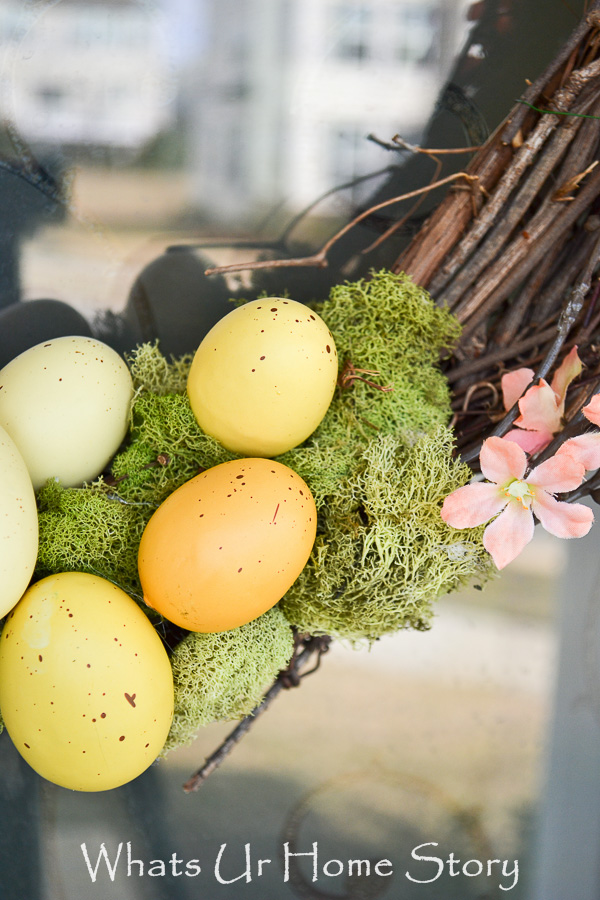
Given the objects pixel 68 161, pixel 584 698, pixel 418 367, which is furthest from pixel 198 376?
pixel 584 698

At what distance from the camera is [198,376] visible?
20.7 inches

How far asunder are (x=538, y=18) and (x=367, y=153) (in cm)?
24

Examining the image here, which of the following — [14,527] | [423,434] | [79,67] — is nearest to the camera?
[14,527]

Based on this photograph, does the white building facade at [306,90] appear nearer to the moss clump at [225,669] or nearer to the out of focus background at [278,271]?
the out of focus background at [278,271]

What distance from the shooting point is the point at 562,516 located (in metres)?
0.49

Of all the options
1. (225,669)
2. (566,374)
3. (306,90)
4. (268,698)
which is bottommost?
(268,698)

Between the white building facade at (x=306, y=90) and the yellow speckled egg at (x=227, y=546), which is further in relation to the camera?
the white building facade at (x=306, y=90)

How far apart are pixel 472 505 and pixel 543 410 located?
12 cm

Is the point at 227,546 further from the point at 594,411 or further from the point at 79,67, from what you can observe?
the point at 79,67

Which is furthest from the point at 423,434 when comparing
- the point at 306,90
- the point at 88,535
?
the point at 306,90

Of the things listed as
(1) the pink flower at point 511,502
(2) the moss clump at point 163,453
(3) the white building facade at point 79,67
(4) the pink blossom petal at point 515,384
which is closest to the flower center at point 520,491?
(1) the pink flower at point 511,502

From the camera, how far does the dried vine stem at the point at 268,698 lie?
0.67 m

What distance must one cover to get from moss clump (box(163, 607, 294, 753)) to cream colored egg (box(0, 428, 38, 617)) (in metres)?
0.16

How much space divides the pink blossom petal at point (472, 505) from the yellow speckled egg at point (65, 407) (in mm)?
310
